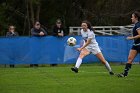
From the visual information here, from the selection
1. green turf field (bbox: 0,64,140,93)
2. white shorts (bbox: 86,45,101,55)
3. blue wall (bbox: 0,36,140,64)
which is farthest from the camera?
blue wall (bbox: 0,36,140,64)

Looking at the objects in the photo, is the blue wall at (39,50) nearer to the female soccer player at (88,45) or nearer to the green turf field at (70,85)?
the female soccer player at (88,45)

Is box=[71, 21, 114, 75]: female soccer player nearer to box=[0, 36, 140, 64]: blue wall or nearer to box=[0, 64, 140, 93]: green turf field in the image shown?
box=[0, 64, 140, 93]: green turf field

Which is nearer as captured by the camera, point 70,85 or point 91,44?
point 70,85

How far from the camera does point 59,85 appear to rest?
44.6ft

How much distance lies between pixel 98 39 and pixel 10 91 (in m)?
12.7

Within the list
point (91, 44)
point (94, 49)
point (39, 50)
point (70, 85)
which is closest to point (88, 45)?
point (91, 44)

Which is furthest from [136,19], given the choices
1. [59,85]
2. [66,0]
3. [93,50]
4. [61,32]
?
[66,0]

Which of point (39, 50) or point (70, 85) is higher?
point (39, 50)

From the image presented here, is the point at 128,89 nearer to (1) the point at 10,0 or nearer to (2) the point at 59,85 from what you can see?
(2) the point at 59,85

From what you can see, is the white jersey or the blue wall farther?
the blue wall

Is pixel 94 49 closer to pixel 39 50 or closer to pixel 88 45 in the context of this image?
pixel 88 45

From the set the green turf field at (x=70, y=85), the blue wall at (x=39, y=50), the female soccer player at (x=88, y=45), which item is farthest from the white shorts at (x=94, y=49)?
the blue wall at (x=39, y=50)

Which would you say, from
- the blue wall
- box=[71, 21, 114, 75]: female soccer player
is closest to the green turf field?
box=[71, 21, 114, 75]: female soccer player

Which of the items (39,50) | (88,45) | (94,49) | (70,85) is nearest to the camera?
(70,85)
